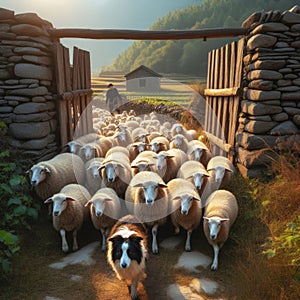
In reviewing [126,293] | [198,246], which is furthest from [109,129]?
[126,293]

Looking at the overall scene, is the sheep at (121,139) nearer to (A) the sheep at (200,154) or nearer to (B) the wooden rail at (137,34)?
(A) the sheep at (200,154)

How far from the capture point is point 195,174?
16.9 feet

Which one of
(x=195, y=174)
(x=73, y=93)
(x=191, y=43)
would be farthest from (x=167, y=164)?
(x=191, y=43)

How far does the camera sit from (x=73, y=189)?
5051 millimetres

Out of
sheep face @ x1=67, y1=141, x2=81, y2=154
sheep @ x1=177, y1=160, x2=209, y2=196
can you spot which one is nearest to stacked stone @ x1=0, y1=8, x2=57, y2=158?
sheep face @ x1=67, y1=141, x2=81, y2=154

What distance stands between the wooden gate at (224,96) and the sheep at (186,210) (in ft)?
7.68

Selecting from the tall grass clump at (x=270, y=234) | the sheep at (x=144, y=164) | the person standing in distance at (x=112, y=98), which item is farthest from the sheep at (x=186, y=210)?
the person standing in distance at (x=112, y=98)

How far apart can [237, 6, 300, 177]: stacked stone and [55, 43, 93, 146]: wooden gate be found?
13.7 ft

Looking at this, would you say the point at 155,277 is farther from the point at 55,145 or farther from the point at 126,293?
the point at 55,145

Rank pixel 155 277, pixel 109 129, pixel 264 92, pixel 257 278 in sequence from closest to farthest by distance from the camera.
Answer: pixel 257 278 < pixel 155 277 < pixel 264 92 < pixel 109 129

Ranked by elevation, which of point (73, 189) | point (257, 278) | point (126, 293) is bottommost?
point (126, 293)

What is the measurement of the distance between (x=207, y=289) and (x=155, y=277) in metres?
0.74

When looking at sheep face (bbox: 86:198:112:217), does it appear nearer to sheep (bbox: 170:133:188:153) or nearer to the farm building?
sheep (bbox: 170:133:188:153)

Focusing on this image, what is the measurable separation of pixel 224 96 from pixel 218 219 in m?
4.22
